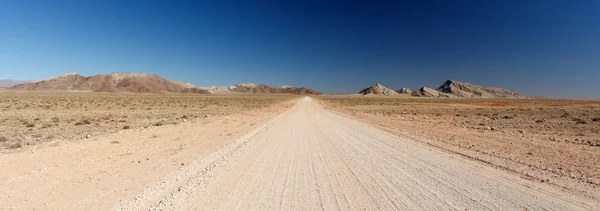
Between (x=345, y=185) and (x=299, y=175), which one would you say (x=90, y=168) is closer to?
(x=299, y=175)

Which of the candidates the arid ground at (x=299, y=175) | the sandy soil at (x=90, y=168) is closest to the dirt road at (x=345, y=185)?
the arid ground at (x=299, y=175)

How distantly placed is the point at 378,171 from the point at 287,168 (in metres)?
2.14

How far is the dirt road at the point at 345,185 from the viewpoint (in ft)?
16.8

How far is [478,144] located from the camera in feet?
36.4

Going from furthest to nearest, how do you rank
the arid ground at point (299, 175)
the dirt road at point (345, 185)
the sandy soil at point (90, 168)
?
1. the sandy soil at point (90, 168)
2. the arid ground at point (299, 175)
3. the dirt road at point (345, 185)

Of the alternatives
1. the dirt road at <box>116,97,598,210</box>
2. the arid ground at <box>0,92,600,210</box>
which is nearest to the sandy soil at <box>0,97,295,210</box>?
the arid ground at <box>0,92,600,210</box>

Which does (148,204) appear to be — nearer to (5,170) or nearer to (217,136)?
(5,170)

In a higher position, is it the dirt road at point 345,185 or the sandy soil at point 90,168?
the dirt road at point 345,185

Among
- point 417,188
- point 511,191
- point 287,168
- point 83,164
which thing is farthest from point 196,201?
point 511,191

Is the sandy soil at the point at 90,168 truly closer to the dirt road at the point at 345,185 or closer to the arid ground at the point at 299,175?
the arid ground at the point at 299,175

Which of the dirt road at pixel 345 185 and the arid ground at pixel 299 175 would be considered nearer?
the dirt road at pixel 345 185

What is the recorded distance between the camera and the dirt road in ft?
16.8

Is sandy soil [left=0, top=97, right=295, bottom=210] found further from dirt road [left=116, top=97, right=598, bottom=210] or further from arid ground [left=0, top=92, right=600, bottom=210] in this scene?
dirt road [left=116, top=97, right=598, bottom=210]

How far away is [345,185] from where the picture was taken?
619 centimetres
